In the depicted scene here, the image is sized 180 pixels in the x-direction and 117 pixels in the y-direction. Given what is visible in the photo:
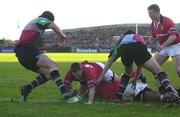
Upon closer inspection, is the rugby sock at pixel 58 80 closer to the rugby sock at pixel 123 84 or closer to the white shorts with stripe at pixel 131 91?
the rugby sock at pixel 123 84

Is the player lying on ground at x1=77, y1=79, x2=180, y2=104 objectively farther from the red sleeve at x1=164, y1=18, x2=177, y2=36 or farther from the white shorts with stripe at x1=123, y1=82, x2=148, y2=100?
the red sleeve at x1=164, y1=18, x2=177, y2=36

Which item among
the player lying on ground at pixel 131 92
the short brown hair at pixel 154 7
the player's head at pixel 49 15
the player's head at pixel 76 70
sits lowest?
the player lying on ground at pixel 131 92

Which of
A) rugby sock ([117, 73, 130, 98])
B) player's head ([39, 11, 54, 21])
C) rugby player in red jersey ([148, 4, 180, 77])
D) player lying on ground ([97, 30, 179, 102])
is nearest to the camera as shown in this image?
player lying on ground ([97, 30, 179, 102])

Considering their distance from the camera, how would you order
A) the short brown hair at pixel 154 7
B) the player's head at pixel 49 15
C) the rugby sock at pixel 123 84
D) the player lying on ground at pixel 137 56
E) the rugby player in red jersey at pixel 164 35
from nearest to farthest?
the player lying on ground at pixel 137 56, the player's head at pixel 49 15, the rugby sock at pixel 123 84, the short brown hair at pixel 154 7, the rugby player in red jersey at pixel 164 35

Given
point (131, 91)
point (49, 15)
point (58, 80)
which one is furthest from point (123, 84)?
point (49, 15)

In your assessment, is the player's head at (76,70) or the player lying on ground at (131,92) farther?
the player lying on ground at (131,92)

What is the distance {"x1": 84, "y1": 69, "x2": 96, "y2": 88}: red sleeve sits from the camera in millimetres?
11117

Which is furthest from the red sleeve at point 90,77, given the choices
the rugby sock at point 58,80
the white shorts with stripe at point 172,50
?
the white shorts with stripe at point 172,50

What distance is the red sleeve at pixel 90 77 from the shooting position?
11117 millimetres

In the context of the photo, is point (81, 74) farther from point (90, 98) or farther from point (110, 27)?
point (110, 27)

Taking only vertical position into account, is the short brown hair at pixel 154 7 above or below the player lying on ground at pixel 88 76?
above

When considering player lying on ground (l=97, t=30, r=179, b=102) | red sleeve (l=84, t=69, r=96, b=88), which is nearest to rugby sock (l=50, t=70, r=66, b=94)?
red sleeve (l=84, t=69, r=96, b=88)

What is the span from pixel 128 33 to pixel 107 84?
1.44 metres

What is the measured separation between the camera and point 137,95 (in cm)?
1167
